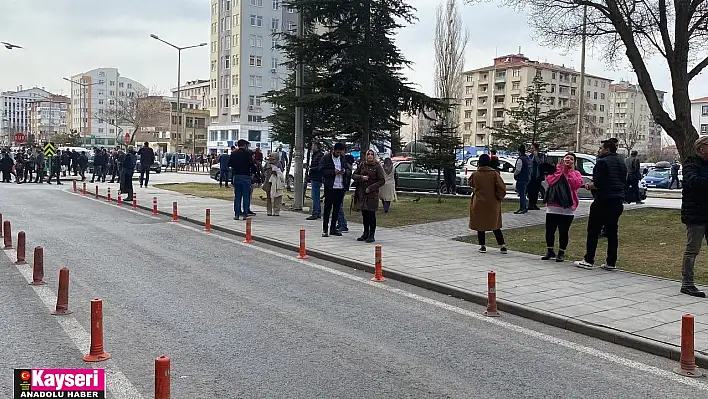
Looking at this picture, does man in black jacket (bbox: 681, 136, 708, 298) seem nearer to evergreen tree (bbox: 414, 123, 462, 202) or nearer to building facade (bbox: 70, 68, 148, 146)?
evergreen tree (bbox: 414, 123, 462, 202)

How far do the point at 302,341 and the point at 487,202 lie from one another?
255 inches

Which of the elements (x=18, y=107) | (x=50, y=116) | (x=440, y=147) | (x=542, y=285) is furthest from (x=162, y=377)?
(x=18, y=107)

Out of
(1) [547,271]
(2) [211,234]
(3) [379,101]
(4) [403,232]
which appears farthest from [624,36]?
(2) [211,234]

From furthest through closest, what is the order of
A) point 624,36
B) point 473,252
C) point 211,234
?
point 624,36 < point 211,234 < point 473,252

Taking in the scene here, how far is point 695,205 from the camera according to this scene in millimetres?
8258

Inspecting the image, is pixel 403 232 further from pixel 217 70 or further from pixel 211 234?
pixel 217 70

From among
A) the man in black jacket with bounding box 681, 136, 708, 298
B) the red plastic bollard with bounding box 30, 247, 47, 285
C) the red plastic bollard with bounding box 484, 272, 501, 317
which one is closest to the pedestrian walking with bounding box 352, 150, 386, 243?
the red plastic bollard with bounding box 484, 272, 501, 317

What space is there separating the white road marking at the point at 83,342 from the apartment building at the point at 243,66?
7655 cm

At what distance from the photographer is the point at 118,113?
8156 centimetres

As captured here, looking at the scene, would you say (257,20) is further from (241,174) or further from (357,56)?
(241,174)

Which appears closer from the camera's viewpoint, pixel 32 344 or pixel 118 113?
pixel 32 344

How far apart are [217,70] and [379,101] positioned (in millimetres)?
75607

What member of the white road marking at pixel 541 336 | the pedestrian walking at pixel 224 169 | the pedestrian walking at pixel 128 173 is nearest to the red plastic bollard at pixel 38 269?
the white road marking at pixel 541 336

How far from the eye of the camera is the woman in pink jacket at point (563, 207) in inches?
430
